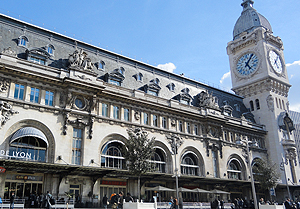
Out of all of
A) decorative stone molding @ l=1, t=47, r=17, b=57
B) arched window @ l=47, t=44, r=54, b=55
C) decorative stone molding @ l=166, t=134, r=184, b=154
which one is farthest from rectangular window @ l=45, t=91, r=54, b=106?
decorative stone molding @ l=166, t=134, r=184, b=154

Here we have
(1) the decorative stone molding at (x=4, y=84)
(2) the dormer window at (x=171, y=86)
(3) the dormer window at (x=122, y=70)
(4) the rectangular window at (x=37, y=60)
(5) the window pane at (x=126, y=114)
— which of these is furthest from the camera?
(2) the dormer window at (x=171, y=86)

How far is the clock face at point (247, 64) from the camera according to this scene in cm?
6962

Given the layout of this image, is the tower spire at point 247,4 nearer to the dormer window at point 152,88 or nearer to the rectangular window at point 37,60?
the dormer window at point 152,88

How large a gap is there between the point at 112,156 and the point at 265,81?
1682 inches

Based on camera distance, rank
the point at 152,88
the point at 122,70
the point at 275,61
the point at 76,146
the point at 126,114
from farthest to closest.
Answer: the point at 275,61 < the point at 152,88 < the point at 122,70 < the point at 126,114 < the point at 76,146

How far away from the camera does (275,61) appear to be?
70438 mm

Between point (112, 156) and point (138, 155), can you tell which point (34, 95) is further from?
point (138, 155)

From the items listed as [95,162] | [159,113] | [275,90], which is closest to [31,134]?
[95,162]

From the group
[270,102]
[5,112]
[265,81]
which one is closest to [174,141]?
[5,112]

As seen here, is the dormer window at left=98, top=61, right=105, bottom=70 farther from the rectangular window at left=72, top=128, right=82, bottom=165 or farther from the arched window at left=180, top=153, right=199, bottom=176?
the arched window at left=180, top=153, right=199, bottom=176

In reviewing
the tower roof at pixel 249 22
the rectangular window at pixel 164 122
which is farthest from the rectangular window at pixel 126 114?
the tower roof at pixel 249 22

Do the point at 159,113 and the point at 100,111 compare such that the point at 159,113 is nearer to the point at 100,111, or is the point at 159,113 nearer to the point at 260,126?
the point at 100,111

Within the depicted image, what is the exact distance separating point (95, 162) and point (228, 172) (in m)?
27.2

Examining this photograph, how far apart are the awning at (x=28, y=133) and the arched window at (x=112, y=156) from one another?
799 cm
